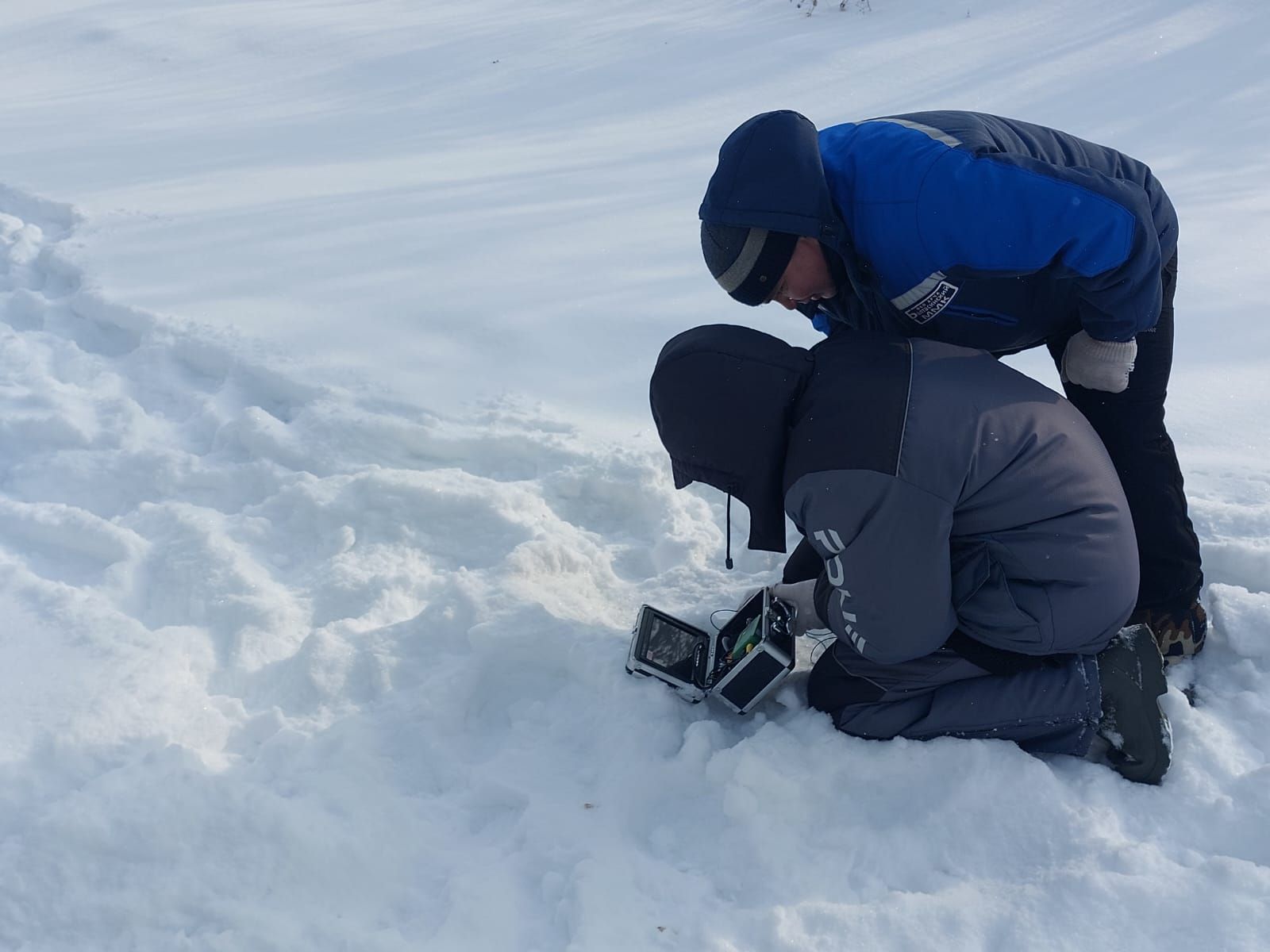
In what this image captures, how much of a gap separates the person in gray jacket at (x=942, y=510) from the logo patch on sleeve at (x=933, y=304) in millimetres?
175

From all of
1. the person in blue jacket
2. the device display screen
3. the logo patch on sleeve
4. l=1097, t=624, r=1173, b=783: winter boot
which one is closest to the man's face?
the person in blue jacket

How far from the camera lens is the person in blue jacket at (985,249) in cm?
190

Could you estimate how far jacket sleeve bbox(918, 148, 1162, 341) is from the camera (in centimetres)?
188

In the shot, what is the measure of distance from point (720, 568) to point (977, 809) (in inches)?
37.9

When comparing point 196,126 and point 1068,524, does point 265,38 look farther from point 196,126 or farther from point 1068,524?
point 1068,524

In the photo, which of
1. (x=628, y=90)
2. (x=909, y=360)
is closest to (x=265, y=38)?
(x=628, y=90)

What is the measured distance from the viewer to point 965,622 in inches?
77.5

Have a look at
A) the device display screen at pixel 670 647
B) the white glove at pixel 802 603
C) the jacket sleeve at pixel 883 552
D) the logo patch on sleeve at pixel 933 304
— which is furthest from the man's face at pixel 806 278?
the device display screen at pixel 670 647

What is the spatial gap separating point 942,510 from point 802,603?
653 mm

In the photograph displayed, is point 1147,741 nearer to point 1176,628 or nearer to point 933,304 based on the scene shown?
point 1176,628

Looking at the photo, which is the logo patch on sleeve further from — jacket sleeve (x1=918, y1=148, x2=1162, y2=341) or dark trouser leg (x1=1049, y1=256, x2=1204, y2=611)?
dark trouser leg (x1=1049, y1=256, x2=1204, y2=611)

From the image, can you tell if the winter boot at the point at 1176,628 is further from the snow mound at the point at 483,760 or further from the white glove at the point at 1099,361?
the white glove at the point at 1099,361

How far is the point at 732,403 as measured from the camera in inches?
69.4

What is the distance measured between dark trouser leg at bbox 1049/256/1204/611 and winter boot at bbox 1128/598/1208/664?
0.06 ft
